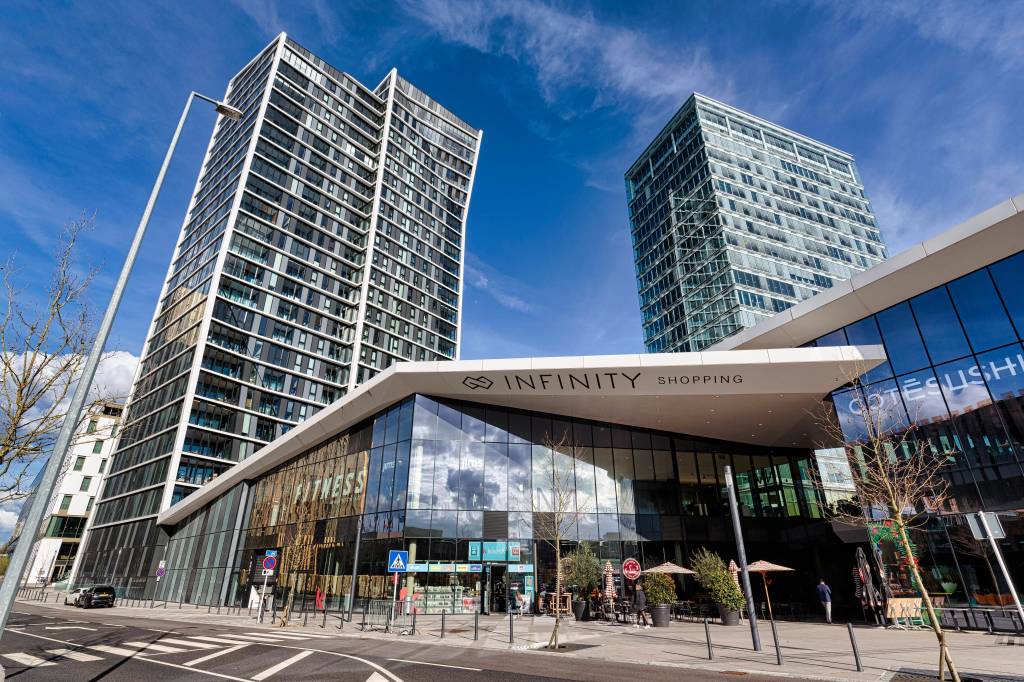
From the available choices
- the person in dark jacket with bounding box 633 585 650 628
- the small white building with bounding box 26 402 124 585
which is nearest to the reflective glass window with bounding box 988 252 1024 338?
the person in dark jacket with bounding box 633 585 650 628

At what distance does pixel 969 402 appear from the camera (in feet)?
66.7

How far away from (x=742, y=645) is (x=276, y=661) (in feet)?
45.7

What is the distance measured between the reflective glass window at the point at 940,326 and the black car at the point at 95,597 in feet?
178

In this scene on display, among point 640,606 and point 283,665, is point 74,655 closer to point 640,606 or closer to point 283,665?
point 283,665

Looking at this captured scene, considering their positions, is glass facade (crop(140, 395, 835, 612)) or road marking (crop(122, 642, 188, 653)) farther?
glass facade (crop(140, 395, 835, 612))

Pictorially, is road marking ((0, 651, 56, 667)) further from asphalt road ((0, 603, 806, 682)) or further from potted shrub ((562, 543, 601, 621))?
potted shrub ((562, 543, 601, 621))

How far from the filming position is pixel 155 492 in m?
53.2

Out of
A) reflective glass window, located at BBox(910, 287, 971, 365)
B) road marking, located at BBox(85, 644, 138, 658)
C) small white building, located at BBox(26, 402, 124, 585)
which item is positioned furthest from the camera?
small white building, located at BBox(26, 402, 124, 585)

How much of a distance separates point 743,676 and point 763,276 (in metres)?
66.9

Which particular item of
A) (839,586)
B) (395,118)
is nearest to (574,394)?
(839,586)

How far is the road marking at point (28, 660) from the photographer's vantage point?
38.9 ft

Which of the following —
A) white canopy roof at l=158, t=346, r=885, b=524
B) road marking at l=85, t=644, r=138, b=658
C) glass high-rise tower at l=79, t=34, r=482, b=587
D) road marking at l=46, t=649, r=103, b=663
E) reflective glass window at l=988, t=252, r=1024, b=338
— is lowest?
road marking at l=85, t=644, r=138, b=658

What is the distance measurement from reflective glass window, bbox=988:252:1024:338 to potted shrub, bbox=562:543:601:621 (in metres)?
20.5

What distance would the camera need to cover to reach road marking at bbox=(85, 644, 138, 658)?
45.5 feet
